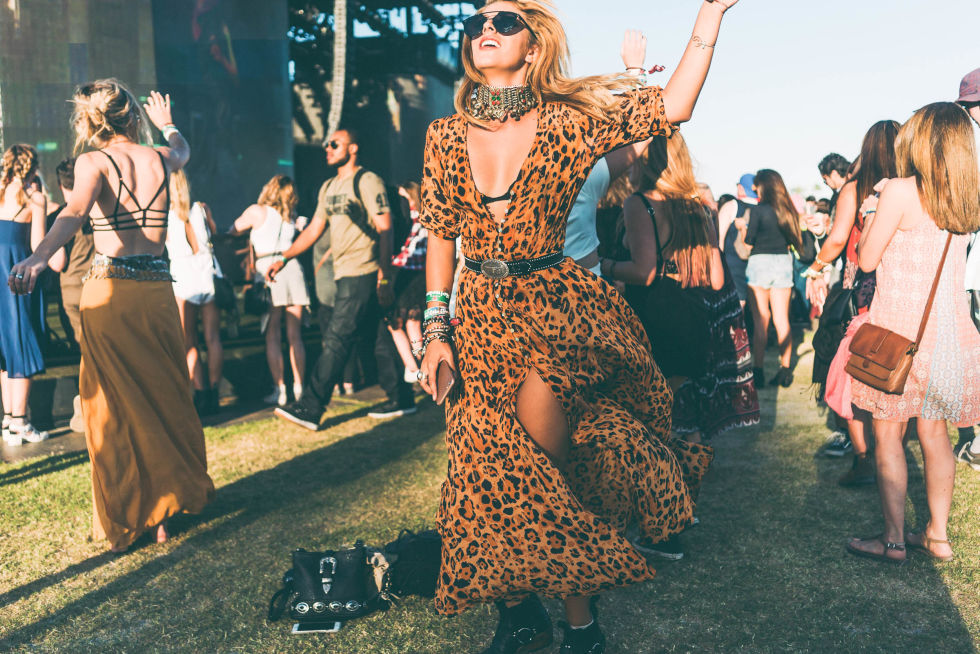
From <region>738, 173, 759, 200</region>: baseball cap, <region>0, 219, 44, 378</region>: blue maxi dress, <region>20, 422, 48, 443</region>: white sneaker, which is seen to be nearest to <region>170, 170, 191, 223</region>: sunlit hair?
<region>0, 219, 44, 378</region>: blue maxi dress

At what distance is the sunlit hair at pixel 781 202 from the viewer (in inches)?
296

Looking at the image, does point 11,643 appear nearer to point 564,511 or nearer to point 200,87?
point 564,511

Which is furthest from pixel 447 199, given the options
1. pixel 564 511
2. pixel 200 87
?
pixel 200 87

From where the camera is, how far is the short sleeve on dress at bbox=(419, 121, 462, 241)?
2535mm

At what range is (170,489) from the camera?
393 cm

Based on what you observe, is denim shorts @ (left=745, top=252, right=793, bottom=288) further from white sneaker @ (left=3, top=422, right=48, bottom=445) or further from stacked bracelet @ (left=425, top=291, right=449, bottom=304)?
white sneaker @ (left=3, top=422, right=48, bottom=445)

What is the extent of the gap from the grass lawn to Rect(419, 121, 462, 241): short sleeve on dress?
1.47m

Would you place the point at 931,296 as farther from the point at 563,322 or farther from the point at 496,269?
the point at 496,269

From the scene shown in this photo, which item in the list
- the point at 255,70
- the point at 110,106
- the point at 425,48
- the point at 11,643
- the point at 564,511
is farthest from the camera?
the point at 425,48

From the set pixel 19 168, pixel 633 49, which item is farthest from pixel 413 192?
pixel 633 49

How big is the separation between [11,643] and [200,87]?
6.65 meters

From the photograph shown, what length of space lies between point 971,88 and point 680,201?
165 centimetres

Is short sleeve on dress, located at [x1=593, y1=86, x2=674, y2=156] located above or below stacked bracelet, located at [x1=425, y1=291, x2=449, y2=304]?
above

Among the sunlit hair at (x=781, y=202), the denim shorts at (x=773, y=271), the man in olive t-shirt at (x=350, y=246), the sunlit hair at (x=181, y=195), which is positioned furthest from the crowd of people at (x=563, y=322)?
the denim shorts at (x=773, y=271)
